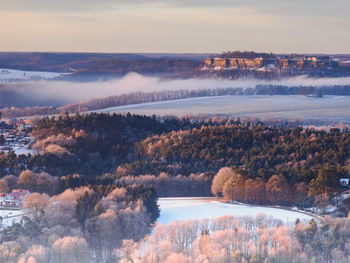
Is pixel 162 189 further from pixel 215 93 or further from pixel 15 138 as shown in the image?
pixel 215 93

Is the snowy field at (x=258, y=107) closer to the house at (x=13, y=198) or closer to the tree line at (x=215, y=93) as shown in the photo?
the tree line at (x=215, y=93)

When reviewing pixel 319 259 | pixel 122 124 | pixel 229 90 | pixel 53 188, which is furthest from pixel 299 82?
pixel 319 259

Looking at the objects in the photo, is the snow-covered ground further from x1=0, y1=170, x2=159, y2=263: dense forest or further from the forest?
the forest

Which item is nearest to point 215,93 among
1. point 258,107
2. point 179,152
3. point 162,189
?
point 258,107

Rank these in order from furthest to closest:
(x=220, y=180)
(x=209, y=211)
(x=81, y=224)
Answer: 1. (x=220, y=180)
2. (x=209, y=211)
3. (x=81, y=224)

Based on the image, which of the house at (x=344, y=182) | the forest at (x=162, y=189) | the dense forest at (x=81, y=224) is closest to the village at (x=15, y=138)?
the forest at (x=162, y=189)

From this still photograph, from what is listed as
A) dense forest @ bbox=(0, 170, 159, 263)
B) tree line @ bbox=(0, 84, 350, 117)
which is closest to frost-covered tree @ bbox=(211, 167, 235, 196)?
dense forest @ bbox=(0, 170, 159, 263)
